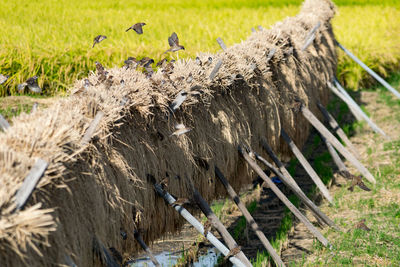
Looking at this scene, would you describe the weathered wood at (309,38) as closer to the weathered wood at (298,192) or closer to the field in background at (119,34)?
the weathered wood at (298,192)

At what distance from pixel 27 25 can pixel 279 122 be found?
11.7ft

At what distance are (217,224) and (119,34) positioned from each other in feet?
15.5

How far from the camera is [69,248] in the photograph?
238 cm

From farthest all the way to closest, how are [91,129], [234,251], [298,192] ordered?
[298,192], [234,251], [91,129]

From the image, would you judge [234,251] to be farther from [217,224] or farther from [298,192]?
[298,192]

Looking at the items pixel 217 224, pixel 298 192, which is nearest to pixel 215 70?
pixel 217 224

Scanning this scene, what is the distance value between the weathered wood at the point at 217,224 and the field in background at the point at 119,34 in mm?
1229

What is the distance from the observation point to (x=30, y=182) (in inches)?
81.7

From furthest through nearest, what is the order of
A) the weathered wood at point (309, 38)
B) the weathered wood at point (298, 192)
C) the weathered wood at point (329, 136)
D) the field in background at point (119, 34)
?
the field in background at point (119, 34) → the weathered wood at point (309, 38) → the weathered wood at point (329, 136) → the weathered wood at point (298, 192)

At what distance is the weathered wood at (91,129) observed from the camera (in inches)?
98.0

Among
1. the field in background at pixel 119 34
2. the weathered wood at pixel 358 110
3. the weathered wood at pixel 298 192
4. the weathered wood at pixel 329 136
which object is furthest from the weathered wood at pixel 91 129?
the weathered wood at pixel 358 110

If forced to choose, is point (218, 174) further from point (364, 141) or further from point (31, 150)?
point (364, 141)

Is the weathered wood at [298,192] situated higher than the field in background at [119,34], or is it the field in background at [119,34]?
the field in background at [119,34]

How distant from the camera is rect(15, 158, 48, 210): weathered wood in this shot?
2041 millimetres
